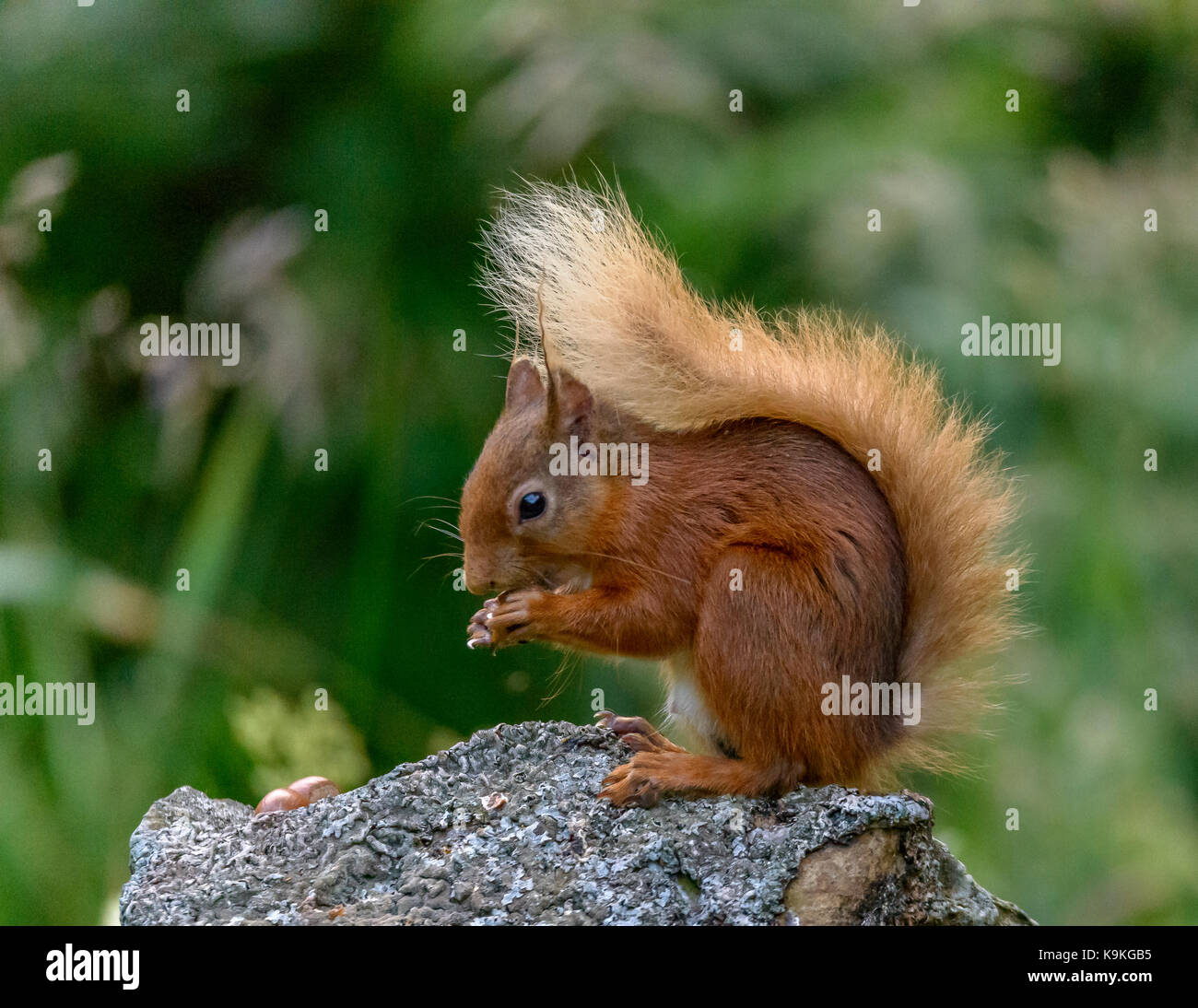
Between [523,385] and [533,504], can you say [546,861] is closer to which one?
[533,504]

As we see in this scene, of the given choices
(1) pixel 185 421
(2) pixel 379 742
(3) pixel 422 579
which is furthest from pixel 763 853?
(1) pixel 185 421

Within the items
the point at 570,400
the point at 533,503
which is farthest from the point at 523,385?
the point at 533,503

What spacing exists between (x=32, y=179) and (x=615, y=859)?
281 centimetres

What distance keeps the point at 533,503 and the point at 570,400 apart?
21 centimetres

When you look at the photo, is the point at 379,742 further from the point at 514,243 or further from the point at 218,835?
the point at 514,243

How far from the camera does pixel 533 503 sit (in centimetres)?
242

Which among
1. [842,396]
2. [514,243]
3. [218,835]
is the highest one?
[514,243]

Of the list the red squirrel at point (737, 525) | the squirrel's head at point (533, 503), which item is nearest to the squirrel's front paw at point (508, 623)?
the red squirrel at point (737, 525)

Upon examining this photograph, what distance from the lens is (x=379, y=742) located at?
11.3 feet

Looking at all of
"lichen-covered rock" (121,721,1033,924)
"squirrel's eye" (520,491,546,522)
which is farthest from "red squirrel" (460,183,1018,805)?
"lichen-covered rock" (121,721,1033,924)

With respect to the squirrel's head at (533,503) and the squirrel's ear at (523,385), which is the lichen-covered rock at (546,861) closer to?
the squirrel's head at (533,503)

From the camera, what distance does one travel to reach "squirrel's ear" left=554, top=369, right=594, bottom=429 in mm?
2459

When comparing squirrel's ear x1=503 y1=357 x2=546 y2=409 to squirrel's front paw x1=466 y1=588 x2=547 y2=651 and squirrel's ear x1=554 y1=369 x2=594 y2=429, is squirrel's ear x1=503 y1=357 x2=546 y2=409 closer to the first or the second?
squirrel's ear x1=554 y1=369 x2=594 y2=429

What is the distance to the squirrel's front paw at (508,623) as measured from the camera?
2.28 metres
